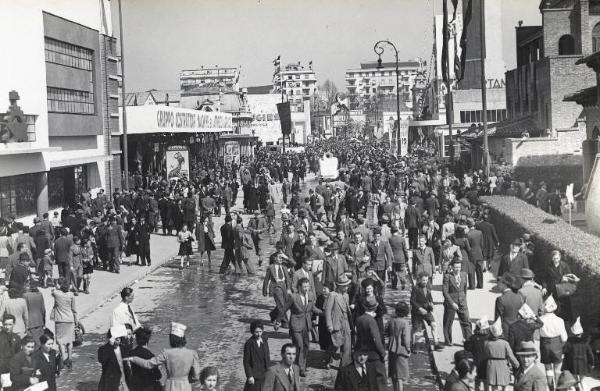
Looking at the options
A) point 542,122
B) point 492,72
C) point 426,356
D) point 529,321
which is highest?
point 492,72

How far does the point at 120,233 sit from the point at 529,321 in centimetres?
1300

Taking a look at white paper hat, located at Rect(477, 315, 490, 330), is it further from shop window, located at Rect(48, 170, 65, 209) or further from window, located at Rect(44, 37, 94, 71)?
shop window, located at Rect(48, 170, 65, 209)

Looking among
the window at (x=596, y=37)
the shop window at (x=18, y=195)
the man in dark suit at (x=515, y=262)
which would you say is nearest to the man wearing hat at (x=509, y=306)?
the man in dark suit at (x=515, y=262)

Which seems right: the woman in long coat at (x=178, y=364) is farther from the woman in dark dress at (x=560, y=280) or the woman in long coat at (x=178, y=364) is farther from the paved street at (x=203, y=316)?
the woman in dark dress at (x=560, y=280)

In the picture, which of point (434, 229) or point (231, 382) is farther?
point (434, 229)

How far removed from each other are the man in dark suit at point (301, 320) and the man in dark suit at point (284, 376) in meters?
3.24

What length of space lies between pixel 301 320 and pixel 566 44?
127 feet

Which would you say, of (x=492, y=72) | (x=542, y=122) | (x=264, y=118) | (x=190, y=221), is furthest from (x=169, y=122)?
(x=264, y=118)

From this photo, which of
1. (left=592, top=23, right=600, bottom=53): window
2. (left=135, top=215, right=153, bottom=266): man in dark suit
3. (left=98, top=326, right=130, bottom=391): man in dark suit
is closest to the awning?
(left=135, top=215, right=153, bottom=266): man in dark suit

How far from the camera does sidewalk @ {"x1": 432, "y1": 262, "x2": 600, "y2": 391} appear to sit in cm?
1150

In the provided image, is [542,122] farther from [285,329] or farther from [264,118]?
[264,118]

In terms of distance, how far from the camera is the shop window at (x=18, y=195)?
2703 cm

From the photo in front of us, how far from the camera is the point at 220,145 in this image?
7019cm

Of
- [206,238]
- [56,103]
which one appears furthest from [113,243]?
[56,103]
